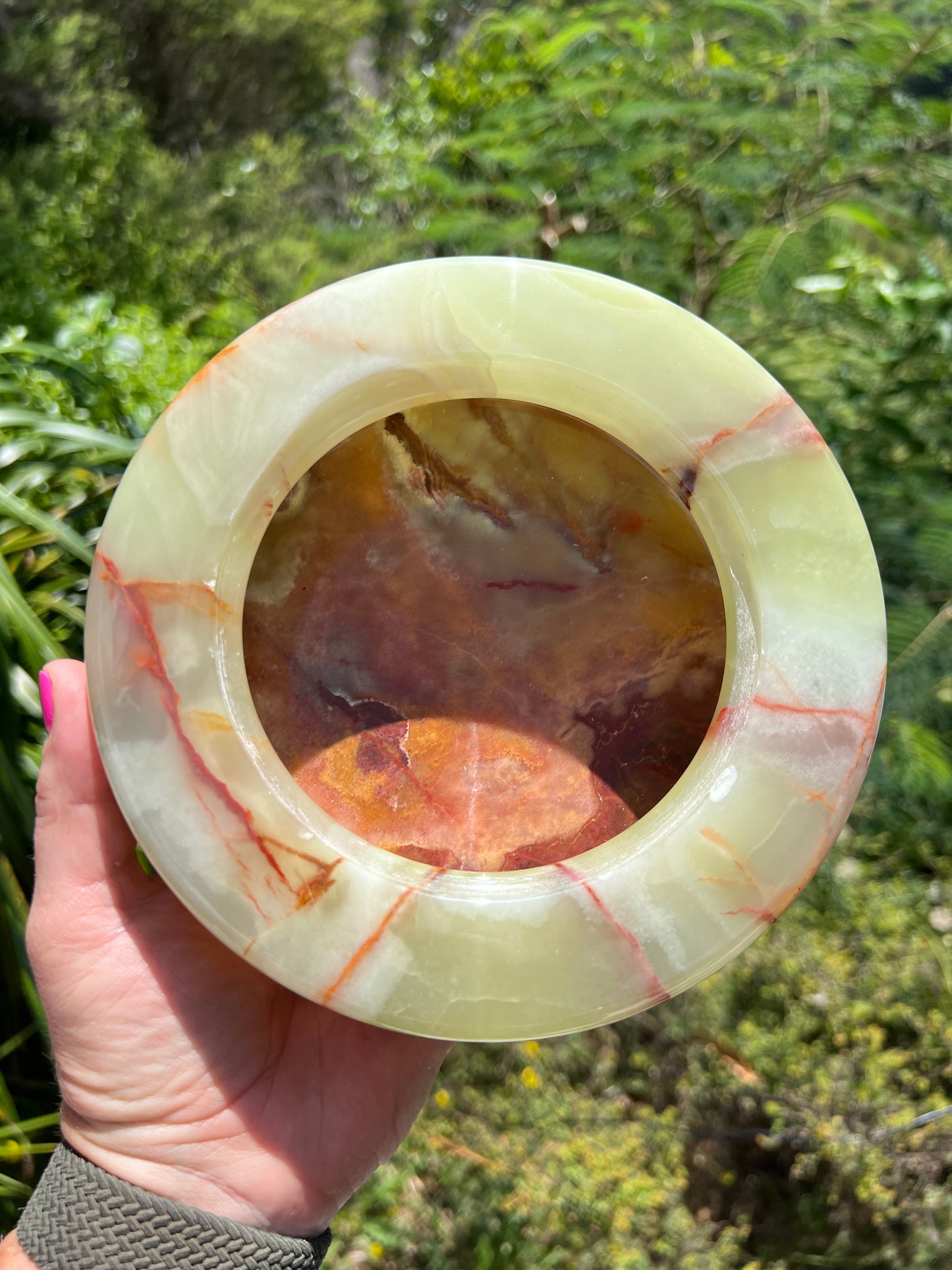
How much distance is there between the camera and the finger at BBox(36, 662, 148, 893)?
2.35ft

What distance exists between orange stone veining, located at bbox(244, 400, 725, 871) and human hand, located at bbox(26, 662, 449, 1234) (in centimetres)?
20

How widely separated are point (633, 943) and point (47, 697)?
1.60 ft

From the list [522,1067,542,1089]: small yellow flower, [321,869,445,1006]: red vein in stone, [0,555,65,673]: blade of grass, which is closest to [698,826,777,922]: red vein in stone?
[321,869,445,1006]: red vein in stone

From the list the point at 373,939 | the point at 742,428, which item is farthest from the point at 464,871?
Result: the point at 742,428

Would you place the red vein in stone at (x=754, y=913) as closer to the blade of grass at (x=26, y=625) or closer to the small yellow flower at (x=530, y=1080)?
the blade of grass at (x=26, y=625)

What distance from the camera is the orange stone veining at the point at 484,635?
2.19 feet

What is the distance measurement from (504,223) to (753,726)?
4.43 ft

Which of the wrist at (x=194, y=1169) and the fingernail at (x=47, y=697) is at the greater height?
the fingernail at (x=47, y=697)

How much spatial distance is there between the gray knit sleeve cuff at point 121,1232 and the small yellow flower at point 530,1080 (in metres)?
0.96

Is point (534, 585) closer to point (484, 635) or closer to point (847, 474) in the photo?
point (484, 635)

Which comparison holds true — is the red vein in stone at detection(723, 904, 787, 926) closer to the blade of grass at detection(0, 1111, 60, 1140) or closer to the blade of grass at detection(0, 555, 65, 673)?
the blade of grass at detection(0, 555, 65, 673)

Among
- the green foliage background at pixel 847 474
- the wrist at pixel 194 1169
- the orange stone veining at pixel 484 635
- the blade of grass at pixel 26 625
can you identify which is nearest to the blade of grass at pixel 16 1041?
the green foliage background at pixel 847 474

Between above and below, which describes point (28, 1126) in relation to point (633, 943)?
below

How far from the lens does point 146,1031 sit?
0.76 meters
